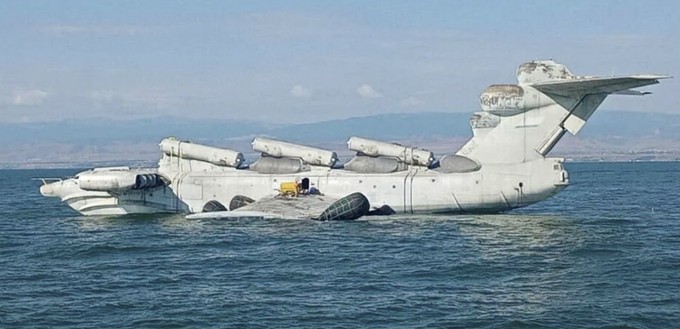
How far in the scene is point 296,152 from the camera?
43531 millimetres

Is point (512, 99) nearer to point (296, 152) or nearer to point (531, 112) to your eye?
point (531, 112)

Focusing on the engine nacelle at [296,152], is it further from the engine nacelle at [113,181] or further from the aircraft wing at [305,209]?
the engine nacelle at [113,181]

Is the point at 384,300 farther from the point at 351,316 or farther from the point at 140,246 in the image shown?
the point at 140,246

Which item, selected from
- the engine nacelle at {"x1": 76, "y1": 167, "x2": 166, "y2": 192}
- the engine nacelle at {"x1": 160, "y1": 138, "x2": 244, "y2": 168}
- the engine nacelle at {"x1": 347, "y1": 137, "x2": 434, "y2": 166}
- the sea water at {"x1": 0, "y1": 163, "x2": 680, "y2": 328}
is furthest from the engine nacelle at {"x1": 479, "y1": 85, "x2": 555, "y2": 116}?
the engine nacelle at {"x1": 76, "y1": 167, "x2": 166, "y2": 192}

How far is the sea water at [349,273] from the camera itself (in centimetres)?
2038

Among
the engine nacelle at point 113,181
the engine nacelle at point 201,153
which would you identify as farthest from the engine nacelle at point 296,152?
the engine nacelle at point 113,181

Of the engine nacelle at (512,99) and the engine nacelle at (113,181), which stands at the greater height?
the engine nacelle at (512,99)

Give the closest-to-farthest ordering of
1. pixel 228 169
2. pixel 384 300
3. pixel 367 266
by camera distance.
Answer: pixel 384 300 → pixel 367 266 → pixel 228 169

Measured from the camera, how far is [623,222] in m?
39.5

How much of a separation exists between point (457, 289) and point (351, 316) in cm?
420

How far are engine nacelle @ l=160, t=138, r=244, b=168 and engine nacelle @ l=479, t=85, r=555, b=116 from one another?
12333 mm

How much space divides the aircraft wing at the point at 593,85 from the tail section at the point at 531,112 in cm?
4

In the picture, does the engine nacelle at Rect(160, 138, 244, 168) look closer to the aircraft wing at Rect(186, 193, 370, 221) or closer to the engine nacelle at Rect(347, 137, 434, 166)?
the aircraft wing at Rect(186, 193, 370, 221)

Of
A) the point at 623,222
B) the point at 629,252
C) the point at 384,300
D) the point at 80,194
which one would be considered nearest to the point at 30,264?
the point at 384,300
